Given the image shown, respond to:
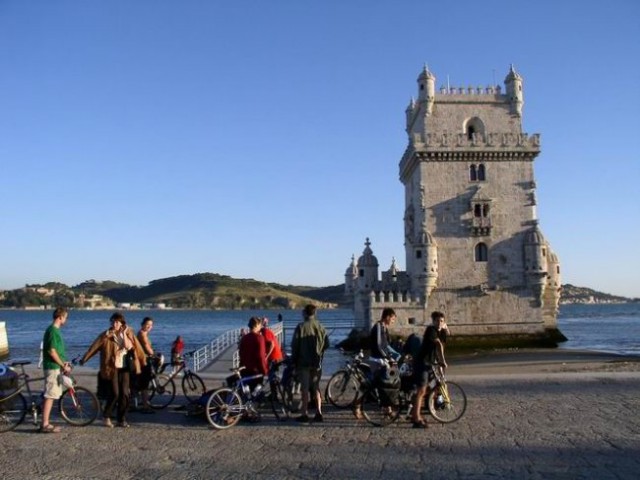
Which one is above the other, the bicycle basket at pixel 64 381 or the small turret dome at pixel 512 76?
the small turret dome at pixel 512 76

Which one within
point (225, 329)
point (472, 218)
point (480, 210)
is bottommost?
point (225, 329)

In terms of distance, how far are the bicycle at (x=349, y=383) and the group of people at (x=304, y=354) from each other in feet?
2.07

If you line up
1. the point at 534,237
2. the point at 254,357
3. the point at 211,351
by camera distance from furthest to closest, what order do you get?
1. the point at 534,237
2. the point at 211,351
3. the point at 254,357

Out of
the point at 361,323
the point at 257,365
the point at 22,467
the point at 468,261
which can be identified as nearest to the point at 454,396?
the point at 257,365

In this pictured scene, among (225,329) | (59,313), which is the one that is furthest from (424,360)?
(225,329)

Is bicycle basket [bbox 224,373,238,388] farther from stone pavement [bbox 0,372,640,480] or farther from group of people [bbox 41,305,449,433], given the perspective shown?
stone pavement [bbox 0,372,640,480]

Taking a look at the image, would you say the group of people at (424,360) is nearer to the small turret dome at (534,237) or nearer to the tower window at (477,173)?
the small turret dome at (534,237)

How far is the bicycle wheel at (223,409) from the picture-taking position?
33.3 ft

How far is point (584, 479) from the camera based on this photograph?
705 cm

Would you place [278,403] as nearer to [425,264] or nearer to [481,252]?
[425,264]

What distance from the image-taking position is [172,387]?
504 inches

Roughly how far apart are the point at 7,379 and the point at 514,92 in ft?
114

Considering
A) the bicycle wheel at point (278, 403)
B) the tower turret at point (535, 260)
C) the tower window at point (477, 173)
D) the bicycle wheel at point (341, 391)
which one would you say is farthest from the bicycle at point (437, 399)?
the tower window at point (477, 173)

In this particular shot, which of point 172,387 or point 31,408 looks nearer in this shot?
point 31,408
